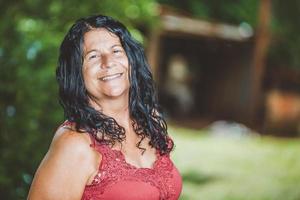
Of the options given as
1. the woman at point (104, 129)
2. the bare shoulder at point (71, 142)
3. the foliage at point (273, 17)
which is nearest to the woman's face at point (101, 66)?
the woman at point (104, 129)

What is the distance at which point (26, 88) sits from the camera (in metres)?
5.13

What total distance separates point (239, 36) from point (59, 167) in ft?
57.7

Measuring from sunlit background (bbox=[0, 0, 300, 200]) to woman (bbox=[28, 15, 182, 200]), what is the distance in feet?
8.39

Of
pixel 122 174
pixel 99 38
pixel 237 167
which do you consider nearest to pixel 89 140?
pixel 122 174

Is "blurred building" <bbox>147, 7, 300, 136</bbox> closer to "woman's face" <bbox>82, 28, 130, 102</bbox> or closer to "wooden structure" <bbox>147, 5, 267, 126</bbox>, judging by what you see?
"wooden structure" <bbox>147, 5, 267, 126</bbox>

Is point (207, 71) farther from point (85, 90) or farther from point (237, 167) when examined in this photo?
point (85, 90)

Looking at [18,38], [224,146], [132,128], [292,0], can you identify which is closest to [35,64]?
[18,38]

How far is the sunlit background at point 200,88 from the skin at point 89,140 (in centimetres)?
261

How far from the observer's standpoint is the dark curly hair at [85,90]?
2248mm

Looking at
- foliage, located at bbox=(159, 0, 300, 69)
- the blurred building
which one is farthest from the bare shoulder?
foliage, located at bbox=(159, 0, 300, 69)

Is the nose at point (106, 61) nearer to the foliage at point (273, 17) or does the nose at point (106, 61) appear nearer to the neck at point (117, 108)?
the neck at point (117, 108)

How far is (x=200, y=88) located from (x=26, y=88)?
1731cm

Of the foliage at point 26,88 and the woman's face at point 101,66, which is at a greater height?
the woman's face at point 101,66

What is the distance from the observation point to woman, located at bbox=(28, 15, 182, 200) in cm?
209
